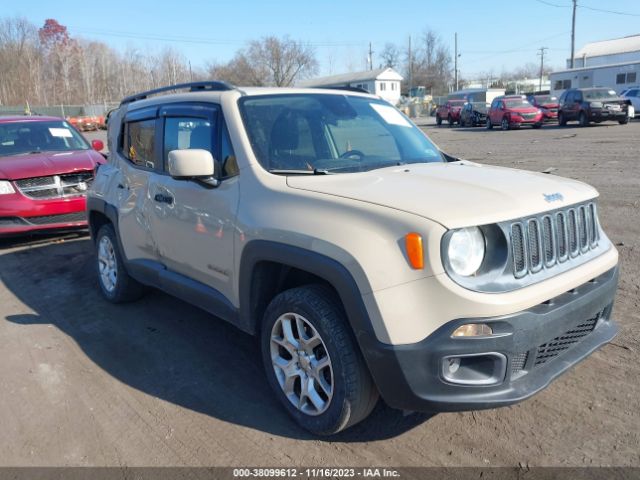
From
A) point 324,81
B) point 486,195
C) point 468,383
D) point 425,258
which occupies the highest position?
point 324,81

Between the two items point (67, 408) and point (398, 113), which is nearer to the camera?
point (67, 408)

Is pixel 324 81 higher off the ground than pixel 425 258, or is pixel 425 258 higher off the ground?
pixel 324 81

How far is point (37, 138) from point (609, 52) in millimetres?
70489

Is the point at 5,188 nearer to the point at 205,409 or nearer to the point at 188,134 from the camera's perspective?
the point at 188,134

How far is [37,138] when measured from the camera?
866 cm

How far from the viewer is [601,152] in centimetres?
1438

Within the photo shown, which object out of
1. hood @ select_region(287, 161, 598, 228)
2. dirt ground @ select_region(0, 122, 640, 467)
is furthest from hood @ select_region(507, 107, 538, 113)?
hood @ select_region(287, 161, 598, 228)

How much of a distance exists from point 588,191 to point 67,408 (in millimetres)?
3504

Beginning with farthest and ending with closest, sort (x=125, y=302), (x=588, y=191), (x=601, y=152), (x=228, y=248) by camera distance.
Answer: (x=601, y=152)
(x=125, y=302)
(x=228, y=248)
(x=588, y=191)

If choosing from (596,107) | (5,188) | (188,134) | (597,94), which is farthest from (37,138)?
(597,94)

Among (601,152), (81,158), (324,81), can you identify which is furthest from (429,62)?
(81,158)

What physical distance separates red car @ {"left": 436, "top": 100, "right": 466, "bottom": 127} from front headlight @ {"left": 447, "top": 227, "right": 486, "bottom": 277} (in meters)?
34.0

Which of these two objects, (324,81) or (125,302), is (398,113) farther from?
(324,81)

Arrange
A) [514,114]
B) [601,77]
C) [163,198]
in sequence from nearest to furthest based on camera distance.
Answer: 1. [163,198]
2. [514,114]
3. [601,77]
